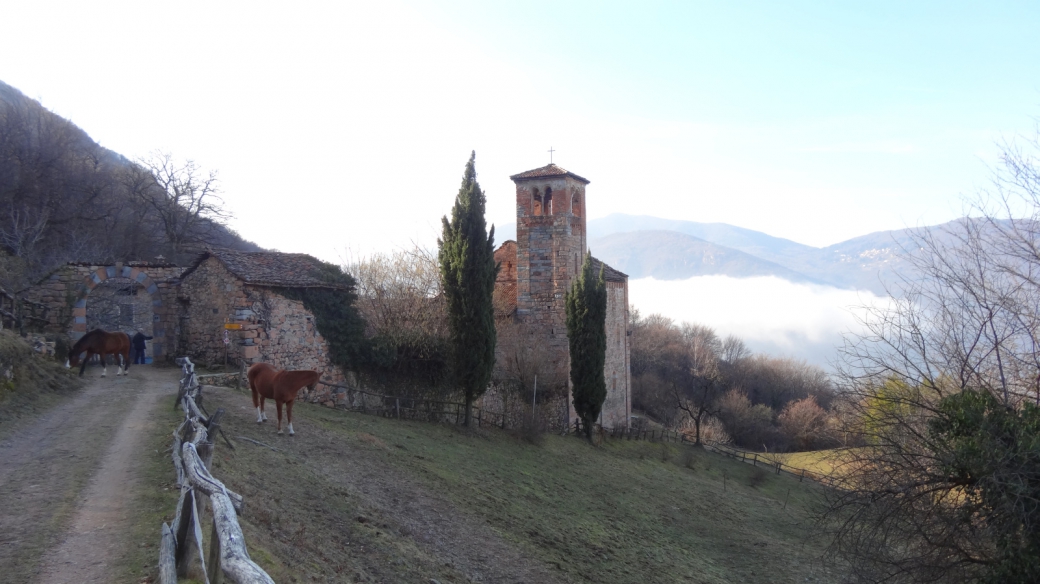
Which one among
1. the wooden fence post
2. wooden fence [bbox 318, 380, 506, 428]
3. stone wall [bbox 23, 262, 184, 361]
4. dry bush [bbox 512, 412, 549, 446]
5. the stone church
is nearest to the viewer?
the wooden fence post

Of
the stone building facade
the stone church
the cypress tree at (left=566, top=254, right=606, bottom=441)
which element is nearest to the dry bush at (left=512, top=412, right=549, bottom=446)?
the cypress tree at (left=566, top=254, right=606, bottom=441)

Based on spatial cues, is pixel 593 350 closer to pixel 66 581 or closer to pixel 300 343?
pixel 300 343

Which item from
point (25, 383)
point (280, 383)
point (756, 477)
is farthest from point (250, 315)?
point (756, 477)

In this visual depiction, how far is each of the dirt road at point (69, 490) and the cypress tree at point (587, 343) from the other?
1730 cm

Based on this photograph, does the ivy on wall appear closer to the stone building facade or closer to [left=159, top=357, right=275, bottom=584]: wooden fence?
the stone building facade

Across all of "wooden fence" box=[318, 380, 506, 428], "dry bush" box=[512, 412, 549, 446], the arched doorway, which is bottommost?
"dry bush" box=[512, 412, 549, 446]

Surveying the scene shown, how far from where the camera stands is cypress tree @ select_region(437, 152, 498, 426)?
21906mm

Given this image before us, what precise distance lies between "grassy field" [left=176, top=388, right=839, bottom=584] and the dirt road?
2.77 feet

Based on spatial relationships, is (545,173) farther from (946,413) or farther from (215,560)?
(215,560)

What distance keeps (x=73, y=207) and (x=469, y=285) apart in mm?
21621

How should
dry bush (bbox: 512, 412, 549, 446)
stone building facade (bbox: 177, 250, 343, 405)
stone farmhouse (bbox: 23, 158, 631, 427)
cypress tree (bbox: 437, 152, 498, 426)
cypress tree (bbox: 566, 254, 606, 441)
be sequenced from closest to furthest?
1. stone building facade (bbox: 177, 250, 343, 405)
2. stone farmhouse (bbox: 23, 158, 631, 427)
3. cypress tree (bbox: 437, 152, 498, 426)
4. dry bush (bbox: 512, 412, 549, 446)
5. cypress tree (bbox: 566, 254, 606, 441)

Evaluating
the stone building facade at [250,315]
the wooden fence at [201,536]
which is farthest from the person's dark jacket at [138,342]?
the wooden fence at [201,536]

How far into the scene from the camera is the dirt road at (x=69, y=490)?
5.58 meters

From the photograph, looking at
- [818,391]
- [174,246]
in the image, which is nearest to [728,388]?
[818,391]
